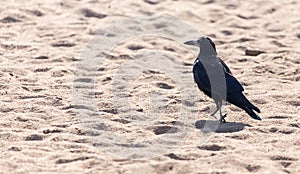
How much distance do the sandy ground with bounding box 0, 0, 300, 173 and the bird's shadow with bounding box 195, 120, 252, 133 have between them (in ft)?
0.03

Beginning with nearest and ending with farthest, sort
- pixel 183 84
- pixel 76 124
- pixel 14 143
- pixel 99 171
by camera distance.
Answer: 1. pixel 99 171
2. pixel 14 143
3. pixel 76 124
4. pixel 183 84

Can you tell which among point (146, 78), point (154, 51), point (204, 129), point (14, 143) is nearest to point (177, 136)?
point (204, 129)

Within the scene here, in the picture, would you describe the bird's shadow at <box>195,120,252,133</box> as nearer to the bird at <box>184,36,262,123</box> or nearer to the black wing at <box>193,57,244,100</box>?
the bird at <box>184,36,262,123</box>

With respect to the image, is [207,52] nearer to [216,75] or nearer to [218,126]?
[216,75]

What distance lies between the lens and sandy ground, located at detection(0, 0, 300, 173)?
542 cm

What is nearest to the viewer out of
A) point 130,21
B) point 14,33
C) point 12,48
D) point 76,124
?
point 76,124

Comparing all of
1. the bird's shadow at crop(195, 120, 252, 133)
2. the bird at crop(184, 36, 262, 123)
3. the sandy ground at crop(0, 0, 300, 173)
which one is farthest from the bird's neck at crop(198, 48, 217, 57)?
the bird's shadow at crop(195, 120, 252, 133)

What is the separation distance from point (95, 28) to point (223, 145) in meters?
4.28

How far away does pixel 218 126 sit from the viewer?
6.35m

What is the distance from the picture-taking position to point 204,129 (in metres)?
6.24

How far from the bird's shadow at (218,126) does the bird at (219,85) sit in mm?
89

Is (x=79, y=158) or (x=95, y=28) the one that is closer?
(x=79, y=158)

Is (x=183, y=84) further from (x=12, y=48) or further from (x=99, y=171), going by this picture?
(x=99, y=171)

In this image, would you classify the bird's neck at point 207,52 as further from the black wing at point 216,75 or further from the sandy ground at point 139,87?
the sandy ground at point 139,87
